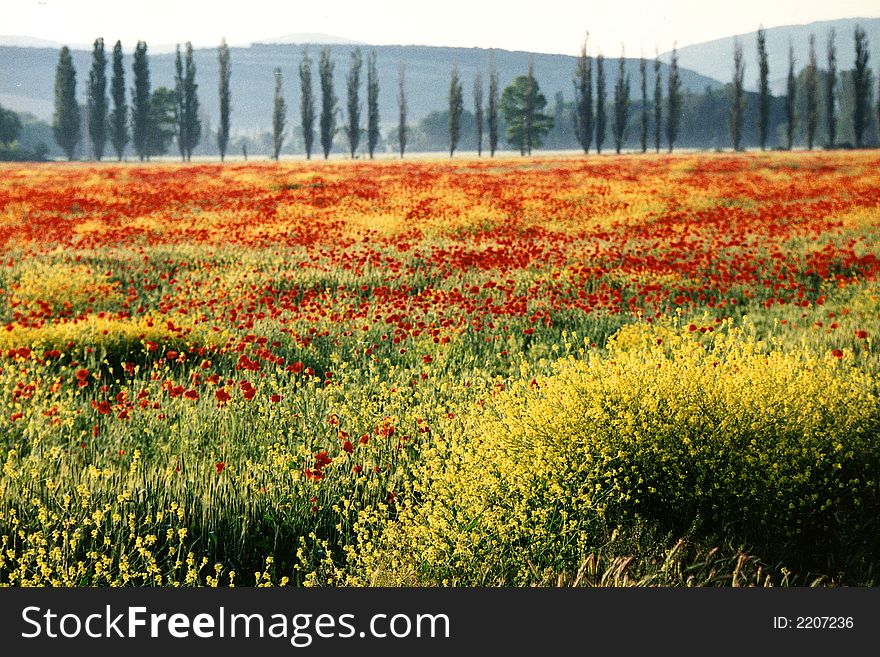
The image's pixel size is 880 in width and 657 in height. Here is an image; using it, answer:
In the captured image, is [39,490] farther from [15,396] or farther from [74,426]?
[15,396]

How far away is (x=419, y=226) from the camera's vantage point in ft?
48.5

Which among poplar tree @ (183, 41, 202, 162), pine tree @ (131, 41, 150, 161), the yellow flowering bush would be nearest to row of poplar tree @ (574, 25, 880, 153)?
poplar tree @ (183, 41, 202, 162)

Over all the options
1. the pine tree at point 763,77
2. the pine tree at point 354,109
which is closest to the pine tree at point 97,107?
the pine tree at point 354,109

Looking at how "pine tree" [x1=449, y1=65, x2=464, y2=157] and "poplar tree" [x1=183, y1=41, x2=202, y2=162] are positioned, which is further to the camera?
"pine tree" [x1=449, y1=65, x2=464, y2=157]

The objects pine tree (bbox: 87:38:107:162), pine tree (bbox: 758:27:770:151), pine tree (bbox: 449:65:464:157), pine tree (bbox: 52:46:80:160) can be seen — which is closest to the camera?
pine tree (bbox: 758:27:770:151)

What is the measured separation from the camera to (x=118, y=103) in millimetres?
61656

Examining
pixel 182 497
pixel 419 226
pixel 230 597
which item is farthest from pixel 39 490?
pixel 419 226

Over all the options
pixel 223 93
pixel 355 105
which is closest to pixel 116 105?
pixel 223 93

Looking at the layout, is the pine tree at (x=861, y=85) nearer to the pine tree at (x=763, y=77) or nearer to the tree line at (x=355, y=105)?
the tree line at (x=355, y=105)

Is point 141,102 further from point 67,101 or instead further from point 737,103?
point 737,103

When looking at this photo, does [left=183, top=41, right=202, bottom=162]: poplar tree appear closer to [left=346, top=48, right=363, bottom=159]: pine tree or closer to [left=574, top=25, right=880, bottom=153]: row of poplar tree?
[left=346, top=48, right=363, bottom=159]: pine tree

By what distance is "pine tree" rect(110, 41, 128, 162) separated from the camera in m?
59.8

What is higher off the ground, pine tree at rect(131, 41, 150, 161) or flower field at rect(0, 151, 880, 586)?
pine tree at rect(131, 41, 150, 161)

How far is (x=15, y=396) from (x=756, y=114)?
139 metres
